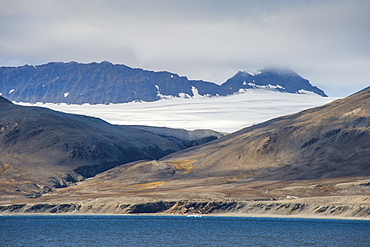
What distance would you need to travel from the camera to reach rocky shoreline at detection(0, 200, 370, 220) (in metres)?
130

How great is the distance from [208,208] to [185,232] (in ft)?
134

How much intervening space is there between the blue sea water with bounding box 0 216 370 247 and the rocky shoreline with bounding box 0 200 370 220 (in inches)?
247

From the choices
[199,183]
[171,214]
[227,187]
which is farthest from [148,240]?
[199,183]

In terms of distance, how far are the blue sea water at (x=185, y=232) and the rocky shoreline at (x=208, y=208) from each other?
6.28 m

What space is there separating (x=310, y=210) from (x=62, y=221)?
5286 centimetres

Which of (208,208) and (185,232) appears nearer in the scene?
(185,232)

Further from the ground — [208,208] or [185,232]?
[208,208]

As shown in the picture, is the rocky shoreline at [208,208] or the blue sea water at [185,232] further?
the rocky shoreline at [208,208]

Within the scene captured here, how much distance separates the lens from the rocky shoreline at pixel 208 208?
12962cm

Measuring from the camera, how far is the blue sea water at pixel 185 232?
293 feet

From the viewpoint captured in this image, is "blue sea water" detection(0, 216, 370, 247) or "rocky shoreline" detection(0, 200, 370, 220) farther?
"rocky shoreline" detection(0, 200, 370, 220)

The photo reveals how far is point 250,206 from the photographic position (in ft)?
469

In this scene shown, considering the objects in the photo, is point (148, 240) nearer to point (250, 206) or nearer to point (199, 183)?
point (250, 206)

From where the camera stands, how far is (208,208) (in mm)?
144125
